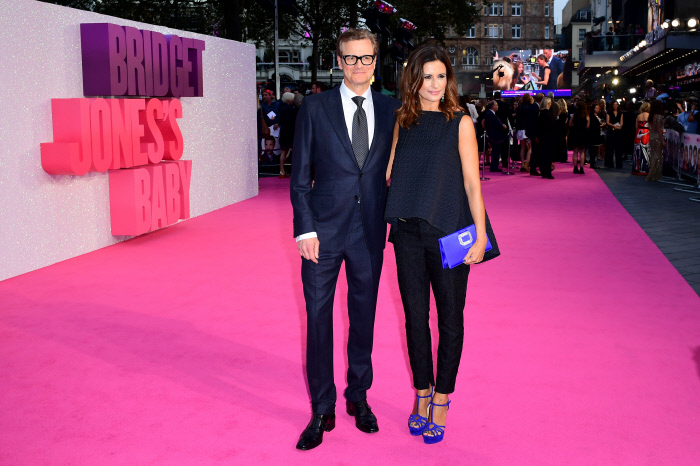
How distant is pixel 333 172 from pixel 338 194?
0.10 m

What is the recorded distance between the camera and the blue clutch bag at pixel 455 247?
3.34m

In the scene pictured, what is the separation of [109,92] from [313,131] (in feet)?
19.0

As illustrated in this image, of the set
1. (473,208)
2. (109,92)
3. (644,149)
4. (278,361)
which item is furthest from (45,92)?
(644,149)

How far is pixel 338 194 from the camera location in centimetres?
351

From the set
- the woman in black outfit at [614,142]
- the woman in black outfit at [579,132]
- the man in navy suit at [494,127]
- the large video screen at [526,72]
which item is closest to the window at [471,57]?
the large video screen at [526,72]

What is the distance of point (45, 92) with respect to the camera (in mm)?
7961

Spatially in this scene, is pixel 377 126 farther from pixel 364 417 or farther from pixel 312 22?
pixel 312 22

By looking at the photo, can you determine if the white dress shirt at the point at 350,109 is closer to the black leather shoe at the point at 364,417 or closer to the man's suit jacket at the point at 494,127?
the black leather shoe at the point at 364,417

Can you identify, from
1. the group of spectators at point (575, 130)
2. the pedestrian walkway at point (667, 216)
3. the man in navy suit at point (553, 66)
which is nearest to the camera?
the pedestrian walkway at point (667, 216)

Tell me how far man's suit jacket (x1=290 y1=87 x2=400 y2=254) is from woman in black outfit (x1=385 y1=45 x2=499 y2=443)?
98 millimetres

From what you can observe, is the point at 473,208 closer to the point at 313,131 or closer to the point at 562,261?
the point at 313,131

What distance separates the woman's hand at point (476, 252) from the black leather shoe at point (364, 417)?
0.94m

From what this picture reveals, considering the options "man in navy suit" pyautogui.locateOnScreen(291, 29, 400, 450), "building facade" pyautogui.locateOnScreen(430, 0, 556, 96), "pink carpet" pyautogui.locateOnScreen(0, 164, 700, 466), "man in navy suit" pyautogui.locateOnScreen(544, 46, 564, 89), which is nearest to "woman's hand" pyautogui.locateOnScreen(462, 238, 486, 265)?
"man in navy suit" pyautogui.locateOnScreen(291, 29, 400, 450)

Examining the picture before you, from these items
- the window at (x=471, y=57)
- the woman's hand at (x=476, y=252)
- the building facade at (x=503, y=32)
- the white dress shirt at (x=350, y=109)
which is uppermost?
the building facade at (x=503, y=32)
